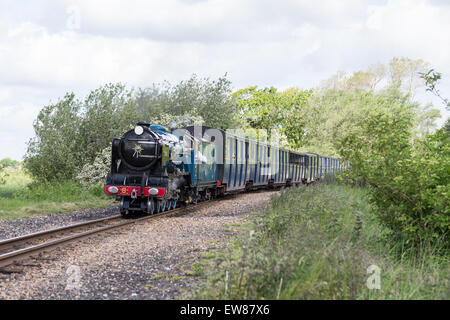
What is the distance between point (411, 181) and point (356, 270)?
276 cm

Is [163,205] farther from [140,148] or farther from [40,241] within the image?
[40,241]

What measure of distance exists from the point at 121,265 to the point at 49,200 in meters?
10.6

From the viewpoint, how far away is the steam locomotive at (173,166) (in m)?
13.0

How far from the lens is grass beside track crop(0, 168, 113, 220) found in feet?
44.5

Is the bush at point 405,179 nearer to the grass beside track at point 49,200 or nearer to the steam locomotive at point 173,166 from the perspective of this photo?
the steam locomotive at point 173,166

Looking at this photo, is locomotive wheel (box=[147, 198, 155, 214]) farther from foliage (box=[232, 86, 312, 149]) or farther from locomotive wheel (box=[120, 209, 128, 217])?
foliage (box=[232, 86, 312, 149])

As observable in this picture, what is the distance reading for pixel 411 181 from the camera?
720 cm

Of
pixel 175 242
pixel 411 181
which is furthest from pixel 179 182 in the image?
pixel 411 181

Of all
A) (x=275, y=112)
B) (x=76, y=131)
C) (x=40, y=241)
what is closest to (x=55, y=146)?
(x=76, y=131)

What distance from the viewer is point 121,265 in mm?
7043

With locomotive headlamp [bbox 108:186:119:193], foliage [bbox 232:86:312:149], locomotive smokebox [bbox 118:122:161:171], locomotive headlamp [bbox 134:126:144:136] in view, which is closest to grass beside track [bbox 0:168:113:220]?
locomotive headlamp [bbox 108:186:119:193]

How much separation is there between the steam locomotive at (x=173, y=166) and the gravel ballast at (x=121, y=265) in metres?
2.20

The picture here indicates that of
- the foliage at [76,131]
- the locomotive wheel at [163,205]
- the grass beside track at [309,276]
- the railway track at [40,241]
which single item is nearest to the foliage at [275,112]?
the foliage at [76,131]
